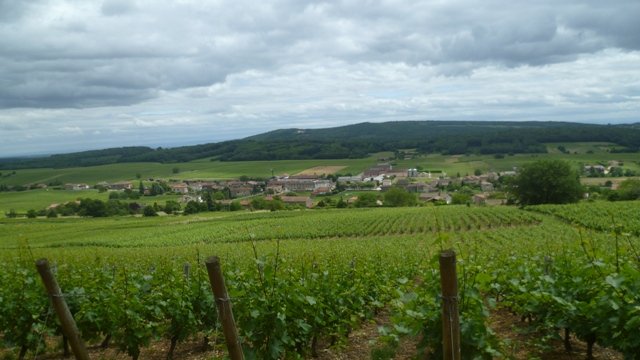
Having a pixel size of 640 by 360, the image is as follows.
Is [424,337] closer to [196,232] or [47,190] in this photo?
[196,232]

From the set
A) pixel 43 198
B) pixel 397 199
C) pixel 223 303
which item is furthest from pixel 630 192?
pixel 43 198

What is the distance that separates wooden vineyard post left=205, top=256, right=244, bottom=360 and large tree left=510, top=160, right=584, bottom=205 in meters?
66.2

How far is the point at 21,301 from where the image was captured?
691 centimetres

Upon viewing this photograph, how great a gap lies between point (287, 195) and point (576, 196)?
186ft

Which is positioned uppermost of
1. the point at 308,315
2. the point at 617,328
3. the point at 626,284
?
the point at 626,284

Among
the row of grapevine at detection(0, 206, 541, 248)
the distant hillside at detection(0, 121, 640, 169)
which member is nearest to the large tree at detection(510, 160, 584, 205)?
the row of grapevine at detection(0, 206, 541, 248)

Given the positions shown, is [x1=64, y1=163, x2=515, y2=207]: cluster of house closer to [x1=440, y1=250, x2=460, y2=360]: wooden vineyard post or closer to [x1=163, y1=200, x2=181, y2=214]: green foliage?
[x1=163, y1=200, x2=181, y2=214]: green foliage

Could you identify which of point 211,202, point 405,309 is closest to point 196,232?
point 211,202

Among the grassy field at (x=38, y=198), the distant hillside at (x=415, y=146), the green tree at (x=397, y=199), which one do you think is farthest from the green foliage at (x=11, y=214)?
the distant hillside at (x=415, y=146)

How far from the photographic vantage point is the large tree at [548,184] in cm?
6222

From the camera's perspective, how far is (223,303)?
4293 millimetres

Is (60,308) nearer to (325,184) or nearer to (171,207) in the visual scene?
(171,207)

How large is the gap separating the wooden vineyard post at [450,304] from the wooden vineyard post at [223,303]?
6.49 feet

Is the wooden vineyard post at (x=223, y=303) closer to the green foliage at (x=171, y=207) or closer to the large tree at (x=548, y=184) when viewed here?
the large tree at (x=548, y=184)
